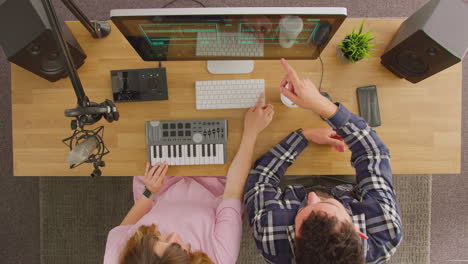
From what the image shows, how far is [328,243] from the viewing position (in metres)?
1.01

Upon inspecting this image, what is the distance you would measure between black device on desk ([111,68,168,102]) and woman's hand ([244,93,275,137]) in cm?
40

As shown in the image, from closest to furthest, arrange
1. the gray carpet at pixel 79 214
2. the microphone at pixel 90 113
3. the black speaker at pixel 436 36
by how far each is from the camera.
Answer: the microphone at pixel 90 113 → the black speaker at pixel 436 36 → the gray carpet at pixel 79 214

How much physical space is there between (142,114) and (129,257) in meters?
0.64

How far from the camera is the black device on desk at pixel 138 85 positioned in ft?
4.71

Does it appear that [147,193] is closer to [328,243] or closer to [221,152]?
[221,152]

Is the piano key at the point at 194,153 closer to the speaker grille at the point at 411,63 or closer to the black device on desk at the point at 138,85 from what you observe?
the black device on desk at the point at 138,85

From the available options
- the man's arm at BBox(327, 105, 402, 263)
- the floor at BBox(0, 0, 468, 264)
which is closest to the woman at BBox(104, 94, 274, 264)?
the man's arm at BBox(327, 105, 402, 263)

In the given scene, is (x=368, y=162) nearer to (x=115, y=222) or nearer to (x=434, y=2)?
(x=434, y=2)

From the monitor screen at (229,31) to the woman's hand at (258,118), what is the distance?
22cm

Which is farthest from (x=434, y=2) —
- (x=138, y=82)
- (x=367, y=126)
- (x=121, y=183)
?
(x=121, y=183)

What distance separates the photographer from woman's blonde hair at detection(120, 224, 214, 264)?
1.07 metres

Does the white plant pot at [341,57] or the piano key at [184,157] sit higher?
the white plant pot at [341,57]

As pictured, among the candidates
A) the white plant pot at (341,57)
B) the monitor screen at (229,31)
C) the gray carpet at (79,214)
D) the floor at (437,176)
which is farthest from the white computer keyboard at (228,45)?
the gray carpet at (79,214)

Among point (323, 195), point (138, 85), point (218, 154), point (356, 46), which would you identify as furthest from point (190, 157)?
A: point (356, 46)
